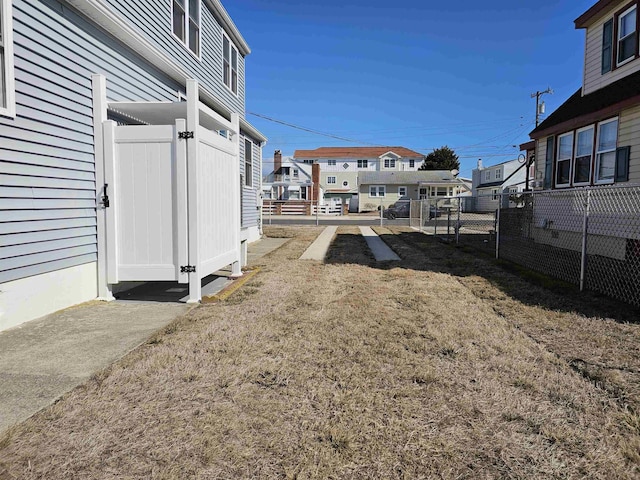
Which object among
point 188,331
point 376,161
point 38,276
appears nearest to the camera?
point 188,331

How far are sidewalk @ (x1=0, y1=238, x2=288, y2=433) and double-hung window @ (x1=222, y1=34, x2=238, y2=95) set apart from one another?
371 inches

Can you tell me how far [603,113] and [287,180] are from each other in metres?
37.6

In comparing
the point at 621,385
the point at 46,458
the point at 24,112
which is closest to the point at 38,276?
the point at 24,112

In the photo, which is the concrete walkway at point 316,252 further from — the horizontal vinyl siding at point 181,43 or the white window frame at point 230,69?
the white window frame at point 230,69

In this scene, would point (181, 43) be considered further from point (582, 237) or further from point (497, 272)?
point (582, 237)

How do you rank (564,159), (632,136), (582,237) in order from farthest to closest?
(564,159), (632,136), (582,237)

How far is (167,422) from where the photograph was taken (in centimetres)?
250

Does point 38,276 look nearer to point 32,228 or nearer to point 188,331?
point 32,228

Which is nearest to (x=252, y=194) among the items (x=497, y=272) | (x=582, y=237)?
(x=497, y=272)

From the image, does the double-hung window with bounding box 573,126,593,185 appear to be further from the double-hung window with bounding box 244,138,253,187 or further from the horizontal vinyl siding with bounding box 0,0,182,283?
the horizontal vinyl siding with bounding box 0,0,182,283

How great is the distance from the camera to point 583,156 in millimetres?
10617

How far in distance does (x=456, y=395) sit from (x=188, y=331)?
2.61m

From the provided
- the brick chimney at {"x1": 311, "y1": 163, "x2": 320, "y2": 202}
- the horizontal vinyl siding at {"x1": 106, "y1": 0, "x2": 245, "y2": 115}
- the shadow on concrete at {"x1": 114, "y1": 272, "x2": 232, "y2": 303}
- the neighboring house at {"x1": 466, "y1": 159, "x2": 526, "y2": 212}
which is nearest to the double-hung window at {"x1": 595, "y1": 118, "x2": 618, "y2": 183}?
the shadow on concrete at {"x1": 114, "y1": 272, "x2": 232, "y2": 303}

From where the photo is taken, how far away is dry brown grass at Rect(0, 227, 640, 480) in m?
2.14
